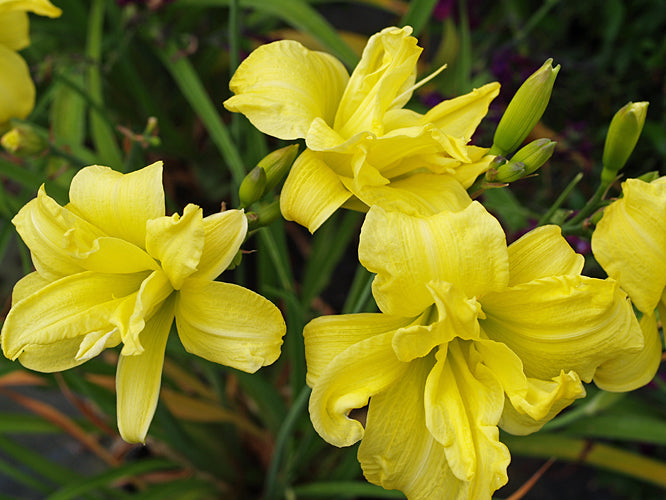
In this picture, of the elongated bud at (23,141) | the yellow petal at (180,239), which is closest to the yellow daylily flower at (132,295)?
the yellow petal at (180,239)

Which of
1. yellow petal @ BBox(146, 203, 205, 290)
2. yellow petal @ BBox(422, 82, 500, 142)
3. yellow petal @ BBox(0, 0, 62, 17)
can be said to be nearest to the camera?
yellow petal @ BBox(146, 203, 205, 290)

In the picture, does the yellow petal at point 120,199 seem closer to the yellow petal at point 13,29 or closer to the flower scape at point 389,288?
the flower scape at point 389,288

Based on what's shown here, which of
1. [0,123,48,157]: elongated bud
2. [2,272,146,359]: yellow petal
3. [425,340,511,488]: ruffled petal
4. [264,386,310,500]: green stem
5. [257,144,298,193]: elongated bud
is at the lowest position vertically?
[264,386,310,500]: green stem

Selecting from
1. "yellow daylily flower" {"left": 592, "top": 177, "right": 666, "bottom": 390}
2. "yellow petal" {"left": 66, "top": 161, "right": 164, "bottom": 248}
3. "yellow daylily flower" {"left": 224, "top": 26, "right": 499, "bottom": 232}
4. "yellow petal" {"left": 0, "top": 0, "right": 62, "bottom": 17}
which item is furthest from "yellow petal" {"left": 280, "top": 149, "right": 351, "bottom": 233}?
"yellow petal" {"left": 0, "top": 0, "right": 62, "bottom": 17}

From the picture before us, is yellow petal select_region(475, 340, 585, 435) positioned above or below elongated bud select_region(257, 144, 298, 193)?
below

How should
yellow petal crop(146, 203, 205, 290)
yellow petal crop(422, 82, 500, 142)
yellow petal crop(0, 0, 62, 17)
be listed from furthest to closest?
yellow petal crop(0, 0, 62, 17) → yellow petal crop(422, 82, 500, 142) → yellow petal crop(146, 203, 205, 290)

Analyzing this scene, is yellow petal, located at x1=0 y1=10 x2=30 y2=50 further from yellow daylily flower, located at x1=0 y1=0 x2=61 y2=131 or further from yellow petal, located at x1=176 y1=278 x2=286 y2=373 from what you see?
yellow petal, located at x1=176 y1=278 x2=286 y2=373

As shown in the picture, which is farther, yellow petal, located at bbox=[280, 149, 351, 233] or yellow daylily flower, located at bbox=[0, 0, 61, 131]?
yellow daylily flower, located at bbox=[0, 0, 61, 131]
